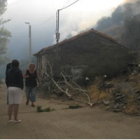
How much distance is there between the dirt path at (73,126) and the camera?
5648 mm

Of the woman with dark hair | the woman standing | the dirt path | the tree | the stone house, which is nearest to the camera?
the dirt path

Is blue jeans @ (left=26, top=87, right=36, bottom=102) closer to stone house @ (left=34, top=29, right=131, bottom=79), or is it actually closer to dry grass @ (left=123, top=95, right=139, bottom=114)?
dry grass @ (left=123, top=95, right=139, bottom=114)

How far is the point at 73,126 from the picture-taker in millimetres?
6578

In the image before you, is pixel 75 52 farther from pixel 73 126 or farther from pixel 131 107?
pixel 73 126

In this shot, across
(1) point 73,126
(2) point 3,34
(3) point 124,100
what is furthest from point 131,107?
(2) point 3,34

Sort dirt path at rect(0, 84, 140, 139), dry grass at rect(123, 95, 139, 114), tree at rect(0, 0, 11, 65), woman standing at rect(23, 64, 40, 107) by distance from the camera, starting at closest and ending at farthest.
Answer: dirt path at rect(0, 84, 140, 139) → dry grass at rect(123, 95, 139, 114) → woman standing at rect(23, 64, 40, 107) → tree at rect(0, 0, 11, 65)

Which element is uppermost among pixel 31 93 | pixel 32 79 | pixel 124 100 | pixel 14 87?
pixel 32 79

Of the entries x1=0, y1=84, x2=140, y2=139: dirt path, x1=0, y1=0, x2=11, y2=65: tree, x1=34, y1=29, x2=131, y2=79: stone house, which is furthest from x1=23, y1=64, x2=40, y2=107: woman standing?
x1=0, y1=0, x2=11, y2=65: tree

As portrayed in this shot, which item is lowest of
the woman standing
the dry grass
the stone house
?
the dry grass

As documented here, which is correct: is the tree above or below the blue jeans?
above

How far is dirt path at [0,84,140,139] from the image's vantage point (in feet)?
18.5

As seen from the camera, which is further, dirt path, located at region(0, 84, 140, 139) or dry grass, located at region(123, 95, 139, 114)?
dry grass, located at region(123, 95, 139, 114)

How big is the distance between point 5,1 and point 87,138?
142ft

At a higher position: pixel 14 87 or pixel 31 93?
pixel 14 87
